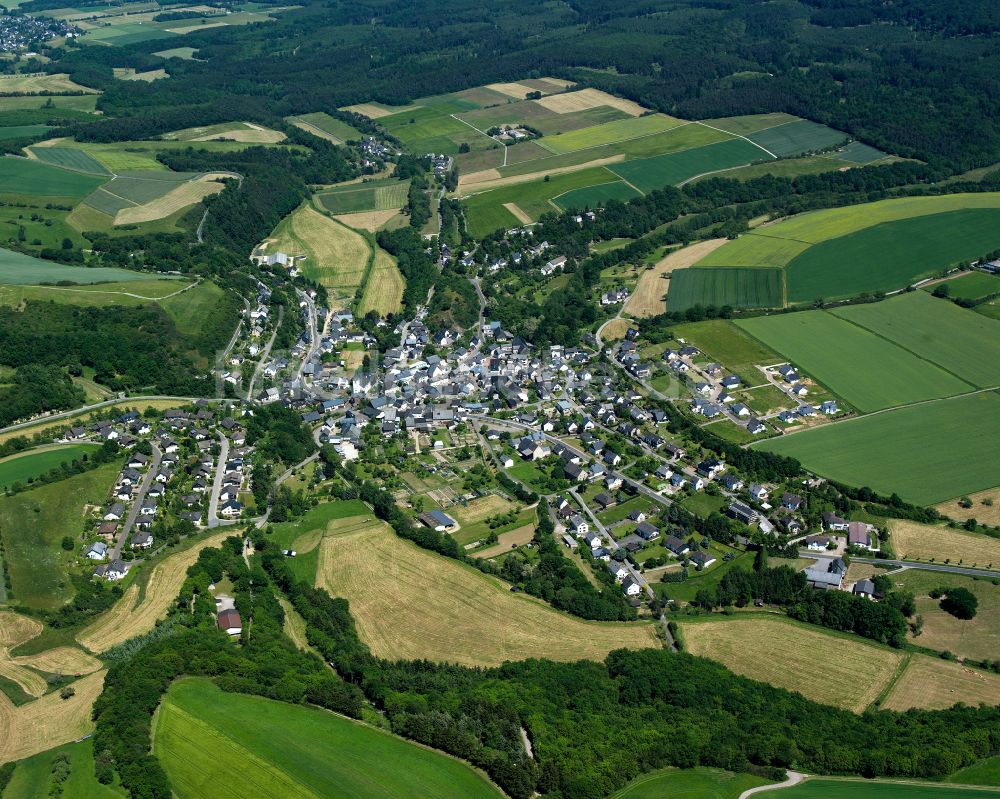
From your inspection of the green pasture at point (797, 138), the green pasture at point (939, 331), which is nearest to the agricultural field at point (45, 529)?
the green pasture at point (939, 331)

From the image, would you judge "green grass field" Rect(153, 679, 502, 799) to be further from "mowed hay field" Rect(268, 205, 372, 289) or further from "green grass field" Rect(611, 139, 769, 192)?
"green grass field" Rect(611, 139, 769, 192)

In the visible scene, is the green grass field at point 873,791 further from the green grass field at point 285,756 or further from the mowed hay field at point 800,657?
the green grass field at point 285,756

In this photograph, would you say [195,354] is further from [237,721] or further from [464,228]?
[237,721]

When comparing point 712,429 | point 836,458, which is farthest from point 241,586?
point 836,458

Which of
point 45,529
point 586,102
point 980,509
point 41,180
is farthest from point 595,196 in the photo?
point 45,529

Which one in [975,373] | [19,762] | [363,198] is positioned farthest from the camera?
[363,198]
